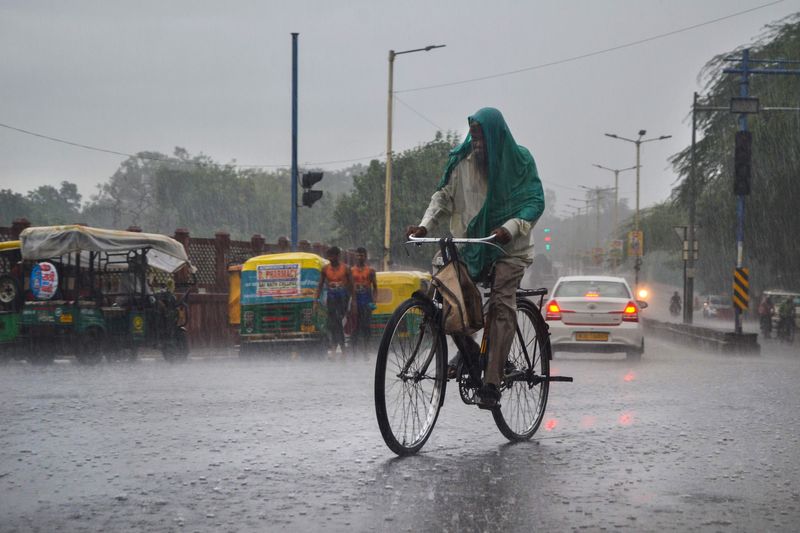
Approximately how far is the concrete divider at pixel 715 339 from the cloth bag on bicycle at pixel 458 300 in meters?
19.1

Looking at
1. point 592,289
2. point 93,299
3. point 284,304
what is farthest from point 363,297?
point 93,299

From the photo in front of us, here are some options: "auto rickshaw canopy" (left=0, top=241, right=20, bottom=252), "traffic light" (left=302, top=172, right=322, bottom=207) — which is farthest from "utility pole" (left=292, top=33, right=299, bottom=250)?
"auto rickshaw canopy" (left=0, top=241, right=20, bottom=252)

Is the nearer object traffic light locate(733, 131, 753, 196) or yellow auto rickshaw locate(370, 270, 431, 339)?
yellow auto rickshaw locate(370, 270, 431, 339)

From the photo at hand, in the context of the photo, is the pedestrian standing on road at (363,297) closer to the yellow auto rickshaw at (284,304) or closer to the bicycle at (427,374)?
the yellow auto rickshaw at (284,304)

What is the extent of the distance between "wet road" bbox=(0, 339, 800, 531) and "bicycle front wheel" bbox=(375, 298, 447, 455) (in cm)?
16

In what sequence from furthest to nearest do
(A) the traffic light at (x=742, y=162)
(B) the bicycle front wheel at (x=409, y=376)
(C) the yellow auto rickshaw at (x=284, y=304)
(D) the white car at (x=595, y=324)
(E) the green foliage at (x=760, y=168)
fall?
(E) the green foliage at (x=760, y=168), (A) the traffic light at (x=742, y=162), (C) the yellow auto rickshaw at (x=284, y=304), (D) the white car at (x=595, y=324), (B) the bicycle front wheel at (x=409, y=376)

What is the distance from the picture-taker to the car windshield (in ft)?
64.0

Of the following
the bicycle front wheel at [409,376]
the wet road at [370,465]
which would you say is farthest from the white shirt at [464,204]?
the wet road at [370,465]

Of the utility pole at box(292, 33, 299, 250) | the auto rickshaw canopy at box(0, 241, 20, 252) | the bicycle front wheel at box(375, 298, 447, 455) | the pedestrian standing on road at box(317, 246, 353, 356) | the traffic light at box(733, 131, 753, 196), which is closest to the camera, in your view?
the bicycle front wheel at box(375, 298, 447, 455)

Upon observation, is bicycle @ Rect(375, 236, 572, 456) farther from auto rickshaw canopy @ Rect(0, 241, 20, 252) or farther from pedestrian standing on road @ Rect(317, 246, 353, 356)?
auto rickshaw canopy @ Rect(0, 241, 20, 252)

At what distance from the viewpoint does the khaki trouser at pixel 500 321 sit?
6496 millimetres

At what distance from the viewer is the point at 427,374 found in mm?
6379

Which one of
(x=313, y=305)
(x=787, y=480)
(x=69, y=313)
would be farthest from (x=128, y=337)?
(x=787, y=480)

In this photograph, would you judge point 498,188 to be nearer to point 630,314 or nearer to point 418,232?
point 418,232
